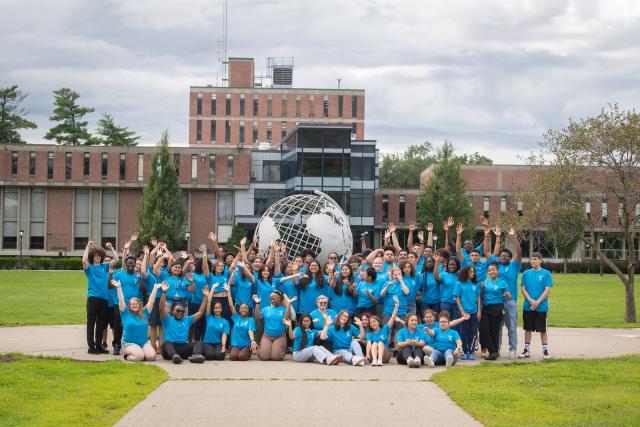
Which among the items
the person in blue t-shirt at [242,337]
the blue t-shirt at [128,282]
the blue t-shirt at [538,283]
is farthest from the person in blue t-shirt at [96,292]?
the blue t-shirt at [538,283]

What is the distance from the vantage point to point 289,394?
12.0 metres

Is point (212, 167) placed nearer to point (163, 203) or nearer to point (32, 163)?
point (163, 203)

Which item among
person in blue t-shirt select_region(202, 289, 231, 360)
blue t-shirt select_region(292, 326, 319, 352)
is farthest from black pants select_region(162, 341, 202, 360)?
blue t-shirt select_region(292, 326, 319, 352)

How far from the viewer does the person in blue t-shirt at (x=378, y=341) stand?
15243mm

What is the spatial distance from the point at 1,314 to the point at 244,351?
42.5 feet

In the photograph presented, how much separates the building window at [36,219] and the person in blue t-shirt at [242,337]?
64.2 metres

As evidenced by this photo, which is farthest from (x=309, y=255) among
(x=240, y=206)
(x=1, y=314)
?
(x=240, y=206)

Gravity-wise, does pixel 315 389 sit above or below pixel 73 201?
below

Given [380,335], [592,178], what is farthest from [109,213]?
[380,335]

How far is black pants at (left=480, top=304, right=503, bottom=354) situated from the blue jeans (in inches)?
39.6

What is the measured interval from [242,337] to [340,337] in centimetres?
183

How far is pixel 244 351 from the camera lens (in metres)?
15.7

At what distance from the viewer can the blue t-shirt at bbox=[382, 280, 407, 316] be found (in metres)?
16.1

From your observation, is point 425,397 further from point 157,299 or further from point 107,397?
point 157,299
